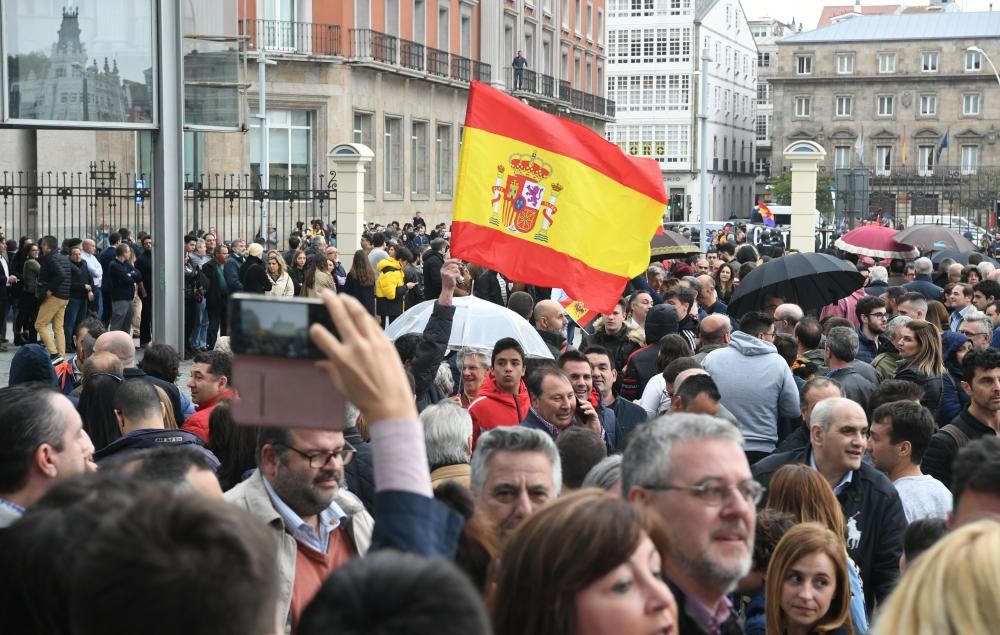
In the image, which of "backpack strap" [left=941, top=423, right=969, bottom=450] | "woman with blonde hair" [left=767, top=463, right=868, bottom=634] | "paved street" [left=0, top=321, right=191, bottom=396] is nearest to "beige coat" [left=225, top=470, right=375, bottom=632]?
"woman with blonde hair" [left=767, top=463, right=868, bottom=634]

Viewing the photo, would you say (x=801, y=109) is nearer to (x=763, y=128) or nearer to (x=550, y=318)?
(x=763, y=128)

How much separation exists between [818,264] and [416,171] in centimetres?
3280

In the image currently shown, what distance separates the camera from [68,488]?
2.70 meters

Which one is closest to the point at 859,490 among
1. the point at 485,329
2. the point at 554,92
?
the point at 485,329

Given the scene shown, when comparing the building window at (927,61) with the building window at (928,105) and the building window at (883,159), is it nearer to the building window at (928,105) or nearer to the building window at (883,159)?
the building window at (928,105)

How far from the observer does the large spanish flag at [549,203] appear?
31.8ft

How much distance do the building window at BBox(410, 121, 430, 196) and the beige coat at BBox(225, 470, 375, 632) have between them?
4025 cm

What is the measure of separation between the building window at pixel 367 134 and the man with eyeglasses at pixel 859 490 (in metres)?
34.9

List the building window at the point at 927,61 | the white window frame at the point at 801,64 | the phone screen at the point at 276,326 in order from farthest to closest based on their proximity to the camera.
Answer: the white window frame at the point at 801,64 < the building window at the point at 927,61 < the phone screen at the point at 276,326

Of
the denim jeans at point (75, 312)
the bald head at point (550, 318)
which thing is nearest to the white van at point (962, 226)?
Answer: the denim jeans at point (75, 312)

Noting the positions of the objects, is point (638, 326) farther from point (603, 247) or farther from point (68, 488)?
point (68, 488)

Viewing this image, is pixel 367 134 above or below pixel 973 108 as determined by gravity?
below

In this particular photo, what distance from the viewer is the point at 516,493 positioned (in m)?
4.58

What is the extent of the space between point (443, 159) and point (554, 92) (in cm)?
1175
